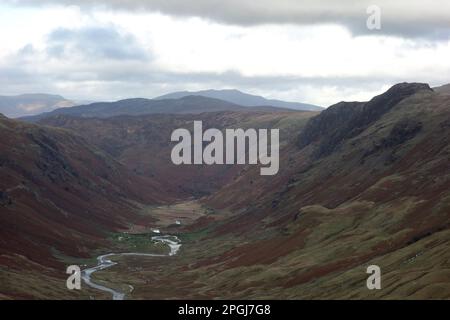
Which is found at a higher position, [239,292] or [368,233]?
[368,233]

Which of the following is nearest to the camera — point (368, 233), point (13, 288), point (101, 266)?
point (13, 288)
